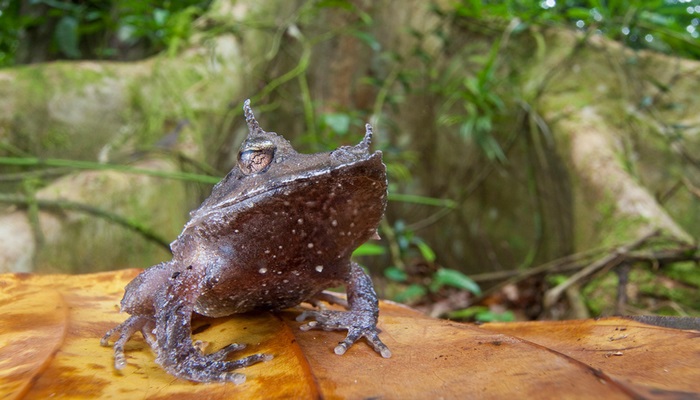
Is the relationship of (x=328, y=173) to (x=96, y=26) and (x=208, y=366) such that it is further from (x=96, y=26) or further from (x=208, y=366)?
(x=96, y=26)

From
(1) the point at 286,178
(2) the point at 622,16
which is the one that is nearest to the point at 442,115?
(2) the point at 622,16

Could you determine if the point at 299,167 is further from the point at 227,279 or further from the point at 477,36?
the point at 477,36

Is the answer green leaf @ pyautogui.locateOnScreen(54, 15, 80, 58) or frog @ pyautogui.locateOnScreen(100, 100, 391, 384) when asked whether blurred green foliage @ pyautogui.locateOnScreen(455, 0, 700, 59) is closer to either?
green leaf @ pyautogui.locateOnScreen(54, 15, 80, 58)

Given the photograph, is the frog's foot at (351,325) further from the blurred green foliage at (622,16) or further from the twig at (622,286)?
the blurred green foliage at (622,16)

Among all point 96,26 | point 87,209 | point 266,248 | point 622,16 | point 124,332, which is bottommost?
point 87,209

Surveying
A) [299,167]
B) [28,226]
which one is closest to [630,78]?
[299,167]

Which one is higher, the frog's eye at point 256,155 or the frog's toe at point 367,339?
the frog's eye at point 256,155

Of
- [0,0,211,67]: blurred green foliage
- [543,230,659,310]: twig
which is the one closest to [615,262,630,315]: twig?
[543,230,659,310]: twig

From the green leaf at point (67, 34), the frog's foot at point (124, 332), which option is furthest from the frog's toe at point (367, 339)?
the green leaf at point (67, 34)
